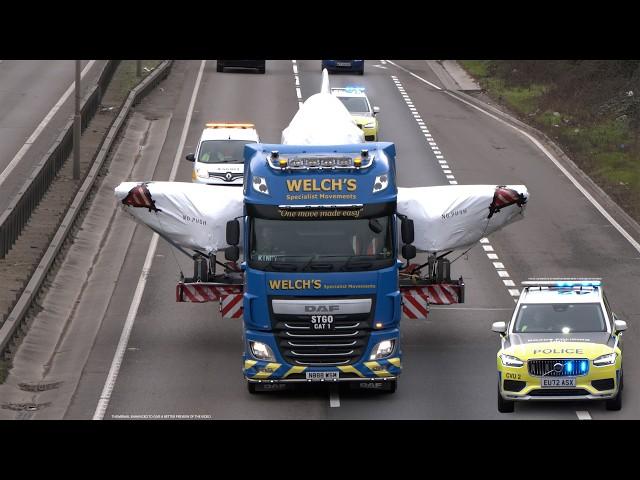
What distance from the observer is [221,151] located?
3956 cm

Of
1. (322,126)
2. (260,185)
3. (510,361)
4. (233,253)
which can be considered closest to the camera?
(510,361)

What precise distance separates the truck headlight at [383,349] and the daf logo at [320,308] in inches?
33.7

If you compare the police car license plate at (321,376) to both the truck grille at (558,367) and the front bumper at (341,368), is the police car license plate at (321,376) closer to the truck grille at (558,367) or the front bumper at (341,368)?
the front bumper at (341,368)

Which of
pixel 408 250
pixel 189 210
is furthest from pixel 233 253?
pixel 189 210

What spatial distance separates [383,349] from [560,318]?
108 inches

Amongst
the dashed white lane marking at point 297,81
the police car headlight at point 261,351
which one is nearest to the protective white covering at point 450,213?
the police car headlight at point 261,351

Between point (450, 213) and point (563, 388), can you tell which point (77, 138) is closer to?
point (450, 213)

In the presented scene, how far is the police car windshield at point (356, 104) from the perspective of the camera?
48.5 meters

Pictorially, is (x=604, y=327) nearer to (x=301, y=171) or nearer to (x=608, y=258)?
(x=301, y=171)

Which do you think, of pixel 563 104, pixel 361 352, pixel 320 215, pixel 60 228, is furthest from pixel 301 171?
pixel 563 104

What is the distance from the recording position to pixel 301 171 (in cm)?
2411

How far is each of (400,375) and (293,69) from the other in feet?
140

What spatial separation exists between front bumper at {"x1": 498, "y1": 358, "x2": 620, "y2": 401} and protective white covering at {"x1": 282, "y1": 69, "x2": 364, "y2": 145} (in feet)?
22.3

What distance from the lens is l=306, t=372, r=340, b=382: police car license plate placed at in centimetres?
2385
